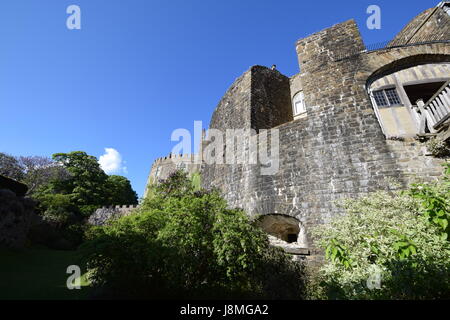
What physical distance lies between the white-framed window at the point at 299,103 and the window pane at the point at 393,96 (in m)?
5.56

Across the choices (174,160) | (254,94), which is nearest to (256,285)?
(254,94)

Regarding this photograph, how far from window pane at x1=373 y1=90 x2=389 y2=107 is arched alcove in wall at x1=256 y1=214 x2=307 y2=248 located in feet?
19.9

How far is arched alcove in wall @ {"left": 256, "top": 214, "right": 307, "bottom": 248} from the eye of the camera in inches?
305

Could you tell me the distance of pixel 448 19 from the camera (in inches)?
332

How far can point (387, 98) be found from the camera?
7.95m

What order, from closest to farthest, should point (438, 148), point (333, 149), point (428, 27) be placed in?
point (438, 148), point (333, 149), point (428, 27)

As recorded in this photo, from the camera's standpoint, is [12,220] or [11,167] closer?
[12,220]

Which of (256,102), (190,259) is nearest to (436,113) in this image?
(256,102)

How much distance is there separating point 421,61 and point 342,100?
3715 millimetres

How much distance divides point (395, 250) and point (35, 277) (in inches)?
474
